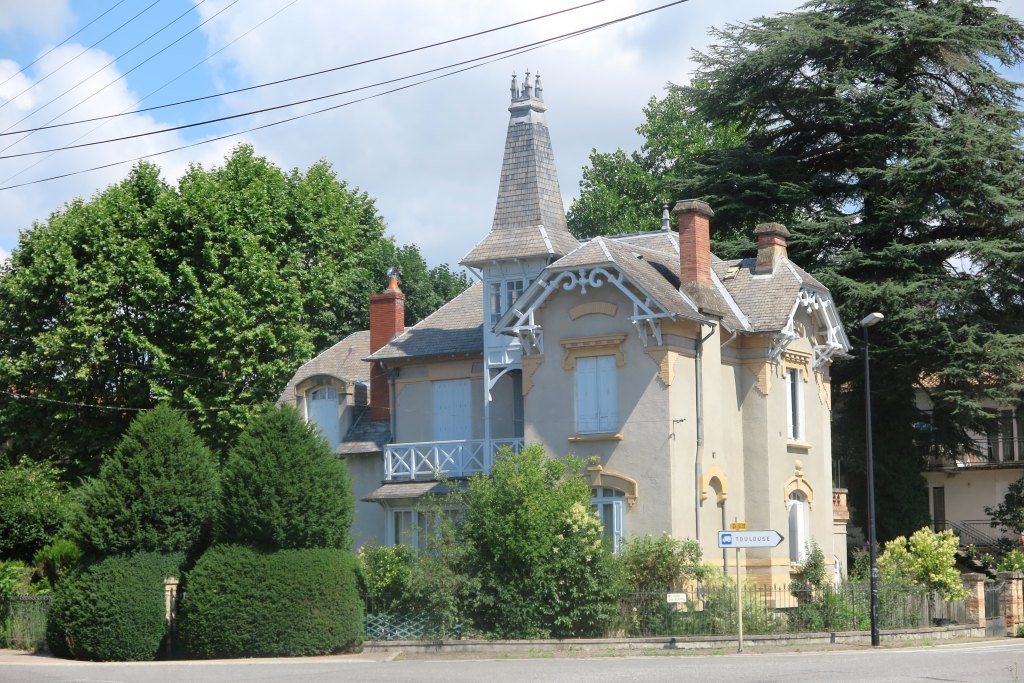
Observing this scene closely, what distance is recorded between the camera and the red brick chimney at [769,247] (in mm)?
37125

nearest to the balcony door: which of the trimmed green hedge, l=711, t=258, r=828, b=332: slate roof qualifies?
l=711, t=258, r=828, b=332: slate roof

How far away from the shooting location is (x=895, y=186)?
139 feet

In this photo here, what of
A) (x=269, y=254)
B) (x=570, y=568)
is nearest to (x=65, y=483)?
(x=269, y=254)

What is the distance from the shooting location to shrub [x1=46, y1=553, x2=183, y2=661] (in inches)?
1123

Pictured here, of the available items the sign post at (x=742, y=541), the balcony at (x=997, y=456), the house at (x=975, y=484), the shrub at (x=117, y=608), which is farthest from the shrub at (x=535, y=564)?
the balcony at (x=997, y=456)

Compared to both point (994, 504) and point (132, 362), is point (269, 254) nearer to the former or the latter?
point (132, 362)

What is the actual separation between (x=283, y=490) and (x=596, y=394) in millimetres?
8881

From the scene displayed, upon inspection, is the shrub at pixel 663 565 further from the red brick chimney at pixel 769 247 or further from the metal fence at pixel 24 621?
the metal fence at pixel 24 621

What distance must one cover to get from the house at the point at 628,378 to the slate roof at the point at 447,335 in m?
0.07

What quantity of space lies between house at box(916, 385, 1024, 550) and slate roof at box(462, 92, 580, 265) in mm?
21985

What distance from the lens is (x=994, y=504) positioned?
179ft

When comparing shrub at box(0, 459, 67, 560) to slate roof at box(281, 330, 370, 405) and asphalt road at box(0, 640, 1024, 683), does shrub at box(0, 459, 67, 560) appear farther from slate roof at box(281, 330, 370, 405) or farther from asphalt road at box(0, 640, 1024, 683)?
slate roof at box(281, 330, 370, 405)

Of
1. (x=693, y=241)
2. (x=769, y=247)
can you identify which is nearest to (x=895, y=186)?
(x=769, y=247)

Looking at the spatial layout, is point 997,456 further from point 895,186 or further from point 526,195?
point 526,195
